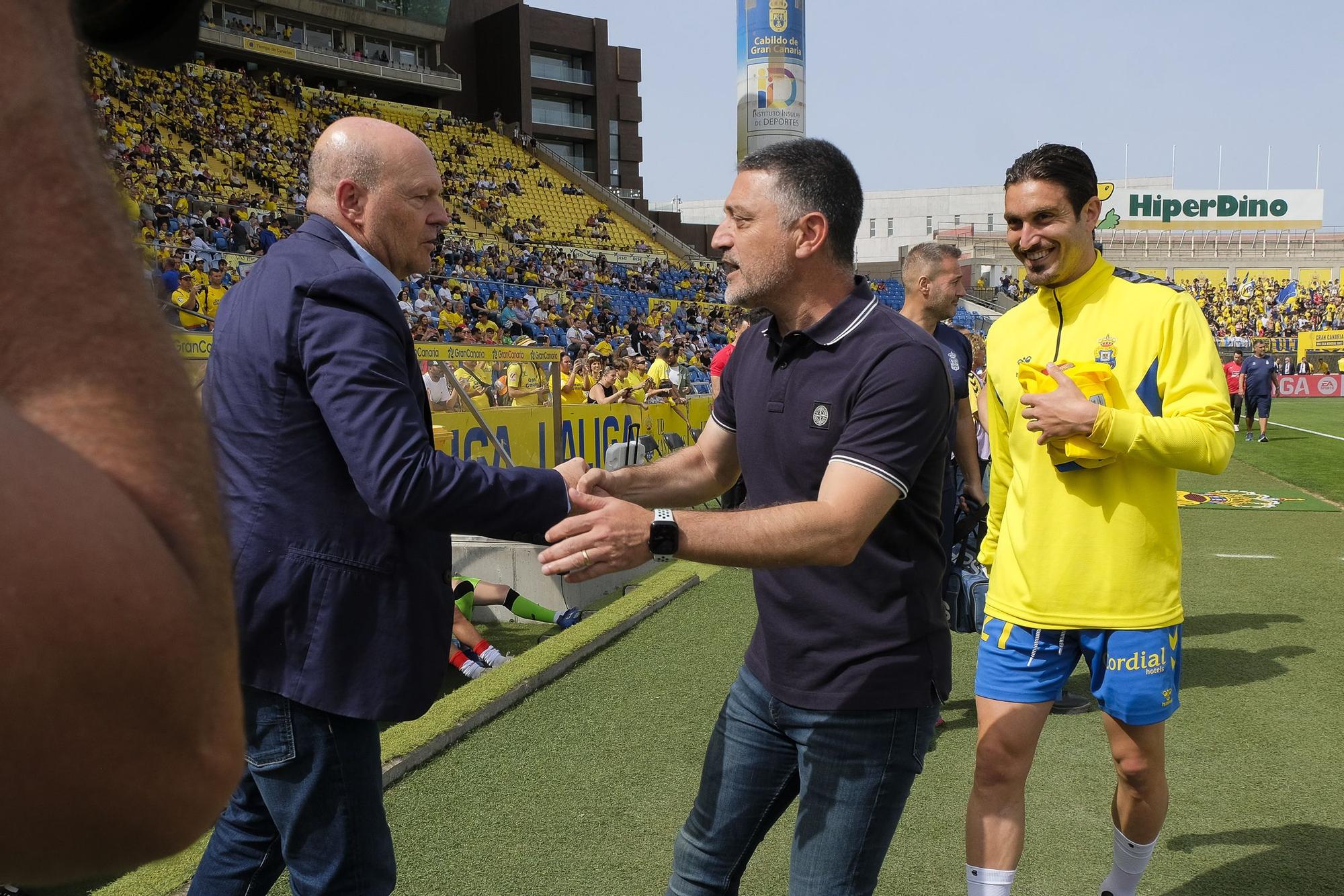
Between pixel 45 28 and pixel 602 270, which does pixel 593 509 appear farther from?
pixel 602 270

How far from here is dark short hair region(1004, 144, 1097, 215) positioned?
3070mm

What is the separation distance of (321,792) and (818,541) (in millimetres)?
1188

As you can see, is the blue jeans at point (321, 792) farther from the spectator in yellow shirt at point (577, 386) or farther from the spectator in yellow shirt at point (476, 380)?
the spectator in yellow shirt at point (577, 386)

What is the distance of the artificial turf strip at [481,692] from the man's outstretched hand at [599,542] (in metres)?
1.00

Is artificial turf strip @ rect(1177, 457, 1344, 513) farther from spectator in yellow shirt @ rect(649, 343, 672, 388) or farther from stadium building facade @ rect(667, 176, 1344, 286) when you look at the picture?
stadium building facade @ rect(667, 176, 1344, 286)

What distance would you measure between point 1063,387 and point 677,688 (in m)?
3.07

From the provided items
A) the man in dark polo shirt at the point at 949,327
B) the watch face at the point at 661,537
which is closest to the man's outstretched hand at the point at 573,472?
the watch face at the point at 661,537

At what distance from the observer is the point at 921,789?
418 centimetres

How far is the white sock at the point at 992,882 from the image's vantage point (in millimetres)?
2795

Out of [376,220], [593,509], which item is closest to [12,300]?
[593,509]

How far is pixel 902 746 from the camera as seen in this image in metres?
2.31

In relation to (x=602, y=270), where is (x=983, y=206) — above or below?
above

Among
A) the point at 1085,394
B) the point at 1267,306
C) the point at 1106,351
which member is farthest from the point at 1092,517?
the point at 1267,306

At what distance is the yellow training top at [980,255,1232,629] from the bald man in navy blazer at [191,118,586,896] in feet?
5.38
